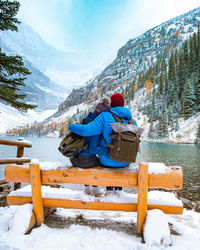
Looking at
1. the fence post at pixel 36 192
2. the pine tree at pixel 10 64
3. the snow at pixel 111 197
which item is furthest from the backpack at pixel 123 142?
the pine tree at pixel 10 64

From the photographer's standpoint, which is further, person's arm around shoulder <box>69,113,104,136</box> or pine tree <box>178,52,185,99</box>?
pine tree <box>178,52,185,99</box>

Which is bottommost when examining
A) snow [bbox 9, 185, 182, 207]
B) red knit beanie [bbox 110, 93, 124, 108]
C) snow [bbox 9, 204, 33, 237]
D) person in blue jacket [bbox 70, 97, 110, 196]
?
snow [bbox 9, 204, 33, 237]

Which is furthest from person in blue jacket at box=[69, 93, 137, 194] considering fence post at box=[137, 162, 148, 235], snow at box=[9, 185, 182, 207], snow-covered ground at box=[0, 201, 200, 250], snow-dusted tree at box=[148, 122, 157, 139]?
snow-dusted tree at box=[148, 122, 157, 139]

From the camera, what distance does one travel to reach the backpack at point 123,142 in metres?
2.61

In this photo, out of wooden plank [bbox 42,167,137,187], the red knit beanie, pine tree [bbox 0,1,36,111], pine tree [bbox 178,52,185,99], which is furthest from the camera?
pine tree [bbox 178,52,185,99]

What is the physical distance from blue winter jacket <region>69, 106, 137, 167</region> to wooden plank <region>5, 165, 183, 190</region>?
0.65ft

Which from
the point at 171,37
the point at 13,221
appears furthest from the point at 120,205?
the point at 171,37

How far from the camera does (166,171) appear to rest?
8.73 ft

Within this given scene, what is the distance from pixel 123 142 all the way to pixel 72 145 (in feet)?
2.83

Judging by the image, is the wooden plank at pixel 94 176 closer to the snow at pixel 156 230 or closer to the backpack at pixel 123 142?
the backpack at pixel 123 142

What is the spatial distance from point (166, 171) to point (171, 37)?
710ft

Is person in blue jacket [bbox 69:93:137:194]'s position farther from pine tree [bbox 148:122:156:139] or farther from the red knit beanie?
pine tree [bbox 148:122:156:139]

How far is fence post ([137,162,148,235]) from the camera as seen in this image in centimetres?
260

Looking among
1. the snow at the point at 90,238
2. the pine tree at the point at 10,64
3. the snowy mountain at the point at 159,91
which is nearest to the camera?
the snow at the point at 90,238
